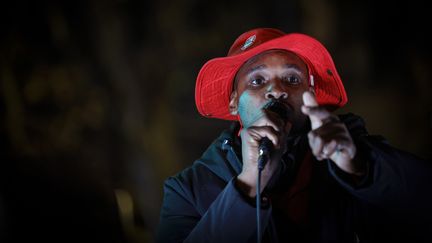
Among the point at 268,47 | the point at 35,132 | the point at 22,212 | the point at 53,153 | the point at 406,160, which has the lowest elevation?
the point at 22,212

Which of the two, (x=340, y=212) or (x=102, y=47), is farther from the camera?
(x=102, y=47)

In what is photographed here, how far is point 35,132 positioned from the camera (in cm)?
234

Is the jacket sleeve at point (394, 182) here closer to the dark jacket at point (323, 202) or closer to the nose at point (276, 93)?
the dark jacket at point (323, 202)

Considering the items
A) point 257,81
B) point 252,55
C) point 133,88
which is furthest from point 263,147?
point 133,88

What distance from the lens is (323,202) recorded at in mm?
1059

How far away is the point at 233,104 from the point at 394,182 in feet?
2.51

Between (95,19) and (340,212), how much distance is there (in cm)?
223

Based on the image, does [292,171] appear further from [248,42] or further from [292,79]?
[248,42]

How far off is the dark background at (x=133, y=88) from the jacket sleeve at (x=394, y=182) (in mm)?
1605

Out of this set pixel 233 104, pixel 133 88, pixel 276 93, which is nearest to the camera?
pixel 276 93

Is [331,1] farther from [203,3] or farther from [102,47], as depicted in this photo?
[102,47]

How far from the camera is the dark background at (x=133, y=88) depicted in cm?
225

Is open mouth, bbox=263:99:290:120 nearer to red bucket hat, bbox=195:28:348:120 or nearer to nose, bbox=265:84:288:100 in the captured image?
nose, bbox=265:84:288:100

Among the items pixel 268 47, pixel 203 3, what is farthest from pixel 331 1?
pixel 268 47
